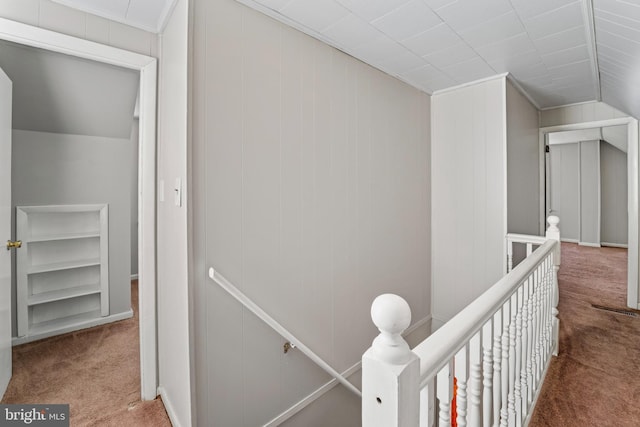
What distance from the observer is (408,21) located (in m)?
1.82

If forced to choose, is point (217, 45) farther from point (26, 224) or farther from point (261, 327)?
point (26, 224)

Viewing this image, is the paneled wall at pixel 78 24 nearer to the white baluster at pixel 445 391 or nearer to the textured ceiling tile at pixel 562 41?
the white baluster at pixel 445 391

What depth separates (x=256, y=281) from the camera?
1.66 metres

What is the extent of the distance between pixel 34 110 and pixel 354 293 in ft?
9.45

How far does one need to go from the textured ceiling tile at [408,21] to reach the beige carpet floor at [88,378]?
2.72m

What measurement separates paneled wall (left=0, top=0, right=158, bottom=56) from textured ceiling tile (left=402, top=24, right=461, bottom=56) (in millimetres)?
1713

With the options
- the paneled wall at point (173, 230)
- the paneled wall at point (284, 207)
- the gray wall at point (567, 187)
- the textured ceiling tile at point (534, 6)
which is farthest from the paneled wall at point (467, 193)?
the gray wall at point (567, 187)

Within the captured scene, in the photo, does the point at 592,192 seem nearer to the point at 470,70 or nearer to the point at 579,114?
the point at 579,114

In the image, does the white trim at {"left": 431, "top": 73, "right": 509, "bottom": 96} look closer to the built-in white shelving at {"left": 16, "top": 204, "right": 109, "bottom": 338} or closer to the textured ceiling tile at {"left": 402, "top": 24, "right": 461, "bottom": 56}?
the textured ceiling tile at {"left": 402, "top": 24, "right": 461, "bottom": 56}

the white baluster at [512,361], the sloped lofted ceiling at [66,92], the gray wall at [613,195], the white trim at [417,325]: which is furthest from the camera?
the gray wall at [613,195]

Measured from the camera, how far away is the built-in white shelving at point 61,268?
8.41 ft

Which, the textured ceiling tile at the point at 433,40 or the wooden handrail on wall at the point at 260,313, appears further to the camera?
the textured ceiling tile at the point at 433,40

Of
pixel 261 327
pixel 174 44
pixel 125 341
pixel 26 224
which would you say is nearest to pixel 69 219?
pixel 26 224

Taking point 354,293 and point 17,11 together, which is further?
point 354,293
